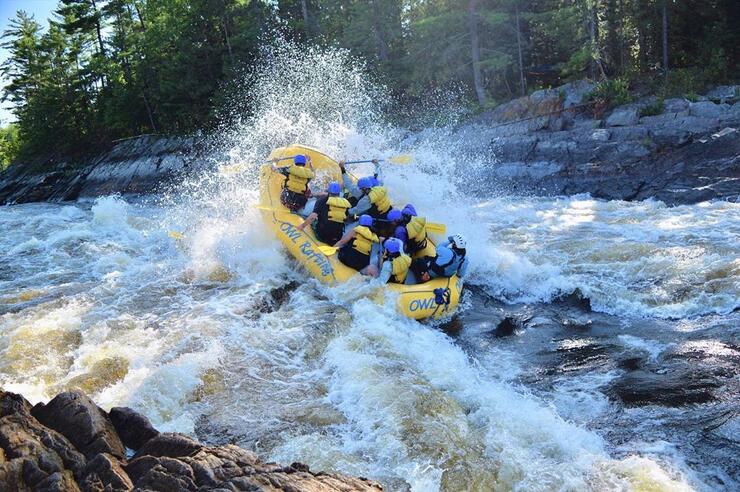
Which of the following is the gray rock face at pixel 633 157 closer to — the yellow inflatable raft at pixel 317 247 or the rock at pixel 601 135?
the rock at pixel 601 135

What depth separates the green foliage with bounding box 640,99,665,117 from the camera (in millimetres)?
15148

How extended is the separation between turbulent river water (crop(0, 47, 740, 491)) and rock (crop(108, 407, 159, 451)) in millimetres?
1168

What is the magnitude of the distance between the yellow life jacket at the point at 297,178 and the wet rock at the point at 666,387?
220 inches

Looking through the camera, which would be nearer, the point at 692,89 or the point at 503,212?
the point at 503,212

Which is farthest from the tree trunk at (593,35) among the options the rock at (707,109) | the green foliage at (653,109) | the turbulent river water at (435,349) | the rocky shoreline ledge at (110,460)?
the rocky shoreline ledge at (110,460)

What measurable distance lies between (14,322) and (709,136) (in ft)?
47.1

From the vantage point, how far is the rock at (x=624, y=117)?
15.4 meters

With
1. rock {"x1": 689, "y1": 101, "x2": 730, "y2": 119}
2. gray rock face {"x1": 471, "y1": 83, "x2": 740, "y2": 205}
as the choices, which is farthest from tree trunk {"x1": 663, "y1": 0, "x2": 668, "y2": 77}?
rock {"x1": 689, "y1": 101, "x2": 730, "y2": 119}

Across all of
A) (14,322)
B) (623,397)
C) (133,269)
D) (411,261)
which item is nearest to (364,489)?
(623,397)

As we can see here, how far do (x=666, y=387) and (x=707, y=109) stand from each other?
39.2ft

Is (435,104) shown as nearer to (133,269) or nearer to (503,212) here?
(503,212)

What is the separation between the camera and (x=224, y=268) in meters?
9.03

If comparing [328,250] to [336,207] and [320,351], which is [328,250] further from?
[320,351]

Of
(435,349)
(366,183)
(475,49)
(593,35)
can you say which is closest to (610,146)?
(593,35)
